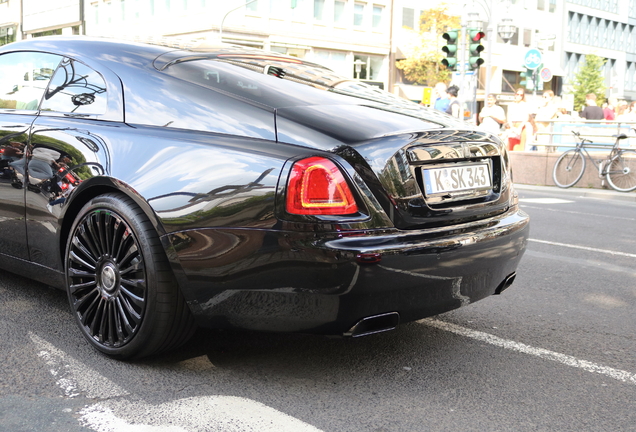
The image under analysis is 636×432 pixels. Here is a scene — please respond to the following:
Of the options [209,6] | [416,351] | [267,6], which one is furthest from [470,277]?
[267,6]

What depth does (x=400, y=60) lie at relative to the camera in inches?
2013

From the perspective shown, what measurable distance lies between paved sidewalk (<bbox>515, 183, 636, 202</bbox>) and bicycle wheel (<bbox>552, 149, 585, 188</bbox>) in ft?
0.58

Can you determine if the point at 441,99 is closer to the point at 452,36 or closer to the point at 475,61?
the point at 475,61

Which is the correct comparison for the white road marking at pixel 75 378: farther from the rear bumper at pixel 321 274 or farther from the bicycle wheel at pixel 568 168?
the bicycle wheel at pixel 568 168

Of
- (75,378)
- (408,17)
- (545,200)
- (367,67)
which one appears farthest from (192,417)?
(408,17)

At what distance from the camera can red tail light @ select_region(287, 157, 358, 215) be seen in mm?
2859

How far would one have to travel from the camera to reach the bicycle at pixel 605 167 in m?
14.4

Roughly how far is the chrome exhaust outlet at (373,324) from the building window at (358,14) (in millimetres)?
47693

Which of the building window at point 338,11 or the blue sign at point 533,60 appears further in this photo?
the building window at point 338,11

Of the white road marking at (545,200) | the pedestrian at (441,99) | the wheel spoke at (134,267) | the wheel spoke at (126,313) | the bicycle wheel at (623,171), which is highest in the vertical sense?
the pedestrian at (441,99)

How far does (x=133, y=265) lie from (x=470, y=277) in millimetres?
1386

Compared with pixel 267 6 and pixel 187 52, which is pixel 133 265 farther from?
pixel 267 6

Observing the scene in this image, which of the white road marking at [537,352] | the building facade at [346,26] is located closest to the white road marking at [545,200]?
the white road marking at [537,352]

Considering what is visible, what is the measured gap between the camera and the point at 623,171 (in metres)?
14.5
